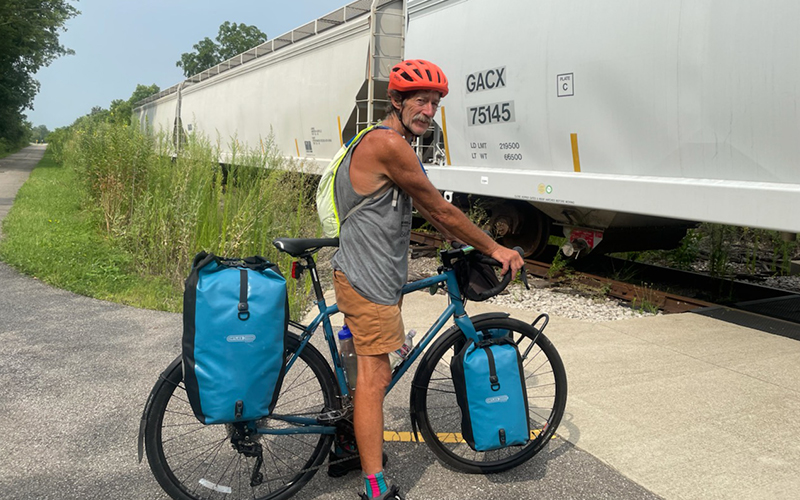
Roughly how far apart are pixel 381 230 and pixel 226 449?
143cm

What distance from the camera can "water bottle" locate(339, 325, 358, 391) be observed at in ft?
9.07

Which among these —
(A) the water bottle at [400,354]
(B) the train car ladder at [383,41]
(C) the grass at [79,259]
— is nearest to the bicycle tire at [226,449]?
(A) the water bottle at [400,354]

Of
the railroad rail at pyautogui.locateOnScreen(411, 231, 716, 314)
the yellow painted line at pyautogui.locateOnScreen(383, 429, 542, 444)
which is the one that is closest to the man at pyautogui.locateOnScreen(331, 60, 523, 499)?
the yellow painted line at pyautogui.locateOnScreen(383, 429, 542, 444)

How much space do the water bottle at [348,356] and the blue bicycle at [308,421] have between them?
0.11 feet

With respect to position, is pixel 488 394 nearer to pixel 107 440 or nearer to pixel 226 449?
pixel 226 449

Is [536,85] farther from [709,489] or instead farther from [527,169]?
[709,489]

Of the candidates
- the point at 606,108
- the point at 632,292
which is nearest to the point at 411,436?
the point at 606,108

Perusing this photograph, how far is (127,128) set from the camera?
884cm

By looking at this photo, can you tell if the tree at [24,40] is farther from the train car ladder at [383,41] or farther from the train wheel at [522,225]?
the train wheel at [522,225]

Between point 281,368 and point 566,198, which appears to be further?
point 566,198

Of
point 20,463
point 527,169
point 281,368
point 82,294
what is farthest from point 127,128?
point 281,368

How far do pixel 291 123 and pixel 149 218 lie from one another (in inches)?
247

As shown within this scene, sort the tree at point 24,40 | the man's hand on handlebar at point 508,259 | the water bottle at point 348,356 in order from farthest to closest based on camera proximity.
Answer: the tree at point 24,40, the water bottle at point 348,356, the man's hand on handlebar at point 508,259

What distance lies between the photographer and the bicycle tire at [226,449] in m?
2.47
